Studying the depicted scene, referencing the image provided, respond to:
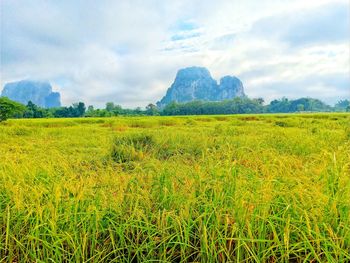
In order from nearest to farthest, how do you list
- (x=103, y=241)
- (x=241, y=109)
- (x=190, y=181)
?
(x=103, y=241) < (x=190, y=181) < (x=241, y=109)

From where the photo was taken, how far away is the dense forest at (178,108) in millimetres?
34147

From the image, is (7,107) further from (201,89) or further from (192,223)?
(201,89)

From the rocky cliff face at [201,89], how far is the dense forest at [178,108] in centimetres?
4269

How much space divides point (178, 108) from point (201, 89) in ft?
256

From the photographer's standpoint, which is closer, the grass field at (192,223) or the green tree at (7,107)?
the grass field at (192,223)

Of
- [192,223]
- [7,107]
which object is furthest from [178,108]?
[192,223]

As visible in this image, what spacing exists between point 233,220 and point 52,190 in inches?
60.5

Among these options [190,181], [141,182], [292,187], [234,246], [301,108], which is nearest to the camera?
[234,246]

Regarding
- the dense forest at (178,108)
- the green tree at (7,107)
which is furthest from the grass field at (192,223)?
the green tree at (7,107)

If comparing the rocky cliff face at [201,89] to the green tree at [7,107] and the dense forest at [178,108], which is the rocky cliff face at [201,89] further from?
the green tree at [7,107]

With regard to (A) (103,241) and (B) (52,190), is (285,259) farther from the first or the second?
(B) (52,190)

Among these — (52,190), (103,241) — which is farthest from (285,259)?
(52,190)

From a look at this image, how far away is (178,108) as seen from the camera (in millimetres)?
55469

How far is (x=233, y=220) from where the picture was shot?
2.12 meters
